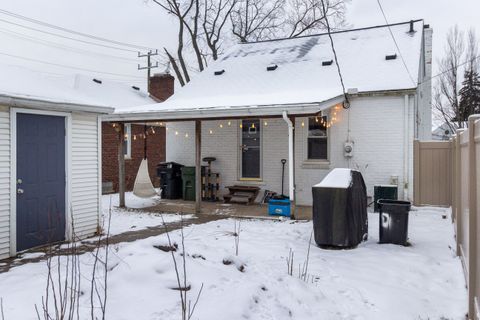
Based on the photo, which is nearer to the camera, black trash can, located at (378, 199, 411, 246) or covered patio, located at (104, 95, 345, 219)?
black trash can, located at (378, 199, 411, 246)

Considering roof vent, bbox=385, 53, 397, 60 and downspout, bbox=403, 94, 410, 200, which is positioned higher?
roof vent, bbox=385, 53, 397, 60

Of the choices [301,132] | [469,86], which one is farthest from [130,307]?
[469,86]

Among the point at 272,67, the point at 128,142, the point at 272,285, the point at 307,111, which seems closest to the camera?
the point at 272,285

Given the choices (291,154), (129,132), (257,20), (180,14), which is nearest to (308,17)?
(257,20)

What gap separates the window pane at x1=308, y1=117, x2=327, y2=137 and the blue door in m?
7.08

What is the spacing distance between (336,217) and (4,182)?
5347 millimetres

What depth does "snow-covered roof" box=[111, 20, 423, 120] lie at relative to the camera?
36.9 ft

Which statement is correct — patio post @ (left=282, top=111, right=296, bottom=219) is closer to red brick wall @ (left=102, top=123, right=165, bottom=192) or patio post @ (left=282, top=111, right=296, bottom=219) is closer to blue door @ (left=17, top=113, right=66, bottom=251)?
blue door @ (left=17, top=113, right=66, bottom=251)

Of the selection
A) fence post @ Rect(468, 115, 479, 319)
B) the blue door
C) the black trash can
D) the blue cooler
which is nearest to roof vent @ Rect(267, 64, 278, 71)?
the blue cooler

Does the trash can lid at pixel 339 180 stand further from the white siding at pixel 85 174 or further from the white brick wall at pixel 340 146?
the white siding at pixel 85 174

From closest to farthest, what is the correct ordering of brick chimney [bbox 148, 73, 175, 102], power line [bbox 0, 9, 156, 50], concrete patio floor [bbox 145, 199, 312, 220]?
concrete patio floor [bbox 145, 199, 312, 220], brick chimney [bbox 148, 73, 175, 102], power line [bbox 0, 9, 156, 50]

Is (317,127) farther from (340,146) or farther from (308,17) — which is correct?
(308,17)

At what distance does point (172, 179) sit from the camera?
13719 mm

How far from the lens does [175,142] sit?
1450 centimetres
